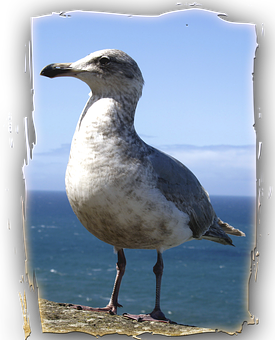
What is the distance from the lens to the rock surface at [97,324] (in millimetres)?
4879

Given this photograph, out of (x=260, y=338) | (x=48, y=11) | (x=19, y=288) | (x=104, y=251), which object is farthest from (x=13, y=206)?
(x=104, y=251)

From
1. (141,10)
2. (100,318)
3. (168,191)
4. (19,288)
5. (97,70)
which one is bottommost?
(100,318)

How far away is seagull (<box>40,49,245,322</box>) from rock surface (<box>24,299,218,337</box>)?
0.79 ft

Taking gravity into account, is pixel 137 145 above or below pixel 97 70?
below

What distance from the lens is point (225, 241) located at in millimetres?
7277

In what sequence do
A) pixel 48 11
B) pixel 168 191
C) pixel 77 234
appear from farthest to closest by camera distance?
1. pixel 77 234
2. pixel 168 191
3. pixel 48 11

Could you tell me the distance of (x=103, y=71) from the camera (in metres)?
5.45

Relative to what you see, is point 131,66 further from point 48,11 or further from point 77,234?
point 77,234

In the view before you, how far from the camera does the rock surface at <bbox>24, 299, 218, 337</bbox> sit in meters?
4.88

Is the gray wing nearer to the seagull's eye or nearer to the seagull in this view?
the seagull

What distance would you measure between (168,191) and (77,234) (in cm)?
16264

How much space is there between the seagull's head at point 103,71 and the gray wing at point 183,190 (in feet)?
3.71

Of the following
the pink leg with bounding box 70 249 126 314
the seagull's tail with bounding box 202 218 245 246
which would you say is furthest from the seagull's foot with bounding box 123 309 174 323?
the seagull's tail with bounding box 202 218 245 246

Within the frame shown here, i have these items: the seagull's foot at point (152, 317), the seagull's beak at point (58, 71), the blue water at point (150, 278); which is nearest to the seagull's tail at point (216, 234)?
the seagull's foot at point (152, 317)
